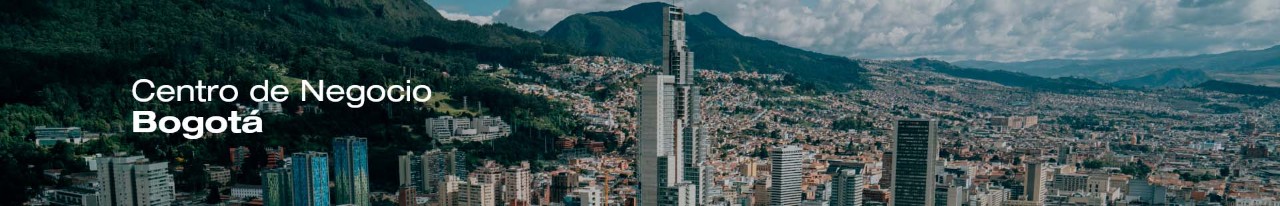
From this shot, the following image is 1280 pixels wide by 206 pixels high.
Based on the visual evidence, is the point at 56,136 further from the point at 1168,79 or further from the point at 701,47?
the point at 1168,79

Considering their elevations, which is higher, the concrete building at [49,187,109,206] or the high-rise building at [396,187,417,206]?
the concrete building at [49,187,109,206]

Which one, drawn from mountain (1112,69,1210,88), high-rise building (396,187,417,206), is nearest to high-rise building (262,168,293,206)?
high-rise building (396,187,417,206)

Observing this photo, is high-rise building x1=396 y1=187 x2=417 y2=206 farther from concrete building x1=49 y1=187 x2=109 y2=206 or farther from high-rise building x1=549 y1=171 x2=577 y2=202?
concrete building x1=49 y1=187 x2=109 y2=206

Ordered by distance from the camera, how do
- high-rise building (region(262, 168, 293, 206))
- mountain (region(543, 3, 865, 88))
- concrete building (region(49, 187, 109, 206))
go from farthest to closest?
mountain (region(543, 3, 865, 88)), high-rise building (region(262, 168, 293, 206)), concrete building (region(49, 187, 109, 206))

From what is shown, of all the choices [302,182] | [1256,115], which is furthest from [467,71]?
[1256,115]

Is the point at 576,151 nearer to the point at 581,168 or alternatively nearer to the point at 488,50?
the point at 581,168

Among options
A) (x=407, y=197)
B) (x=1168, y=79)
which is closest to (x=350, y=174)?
(x=407, y=197)

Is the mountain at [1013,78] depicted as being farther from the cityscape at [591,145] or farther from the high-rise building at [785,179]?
the high-rise building at [785,179]
